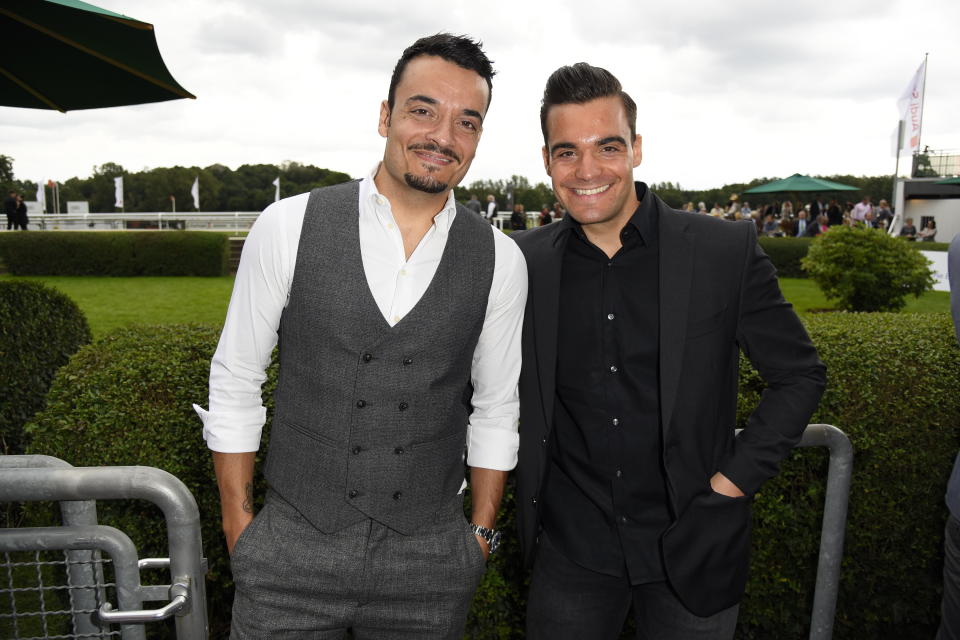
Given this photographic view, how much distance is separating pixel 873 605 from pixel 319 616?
2.90m

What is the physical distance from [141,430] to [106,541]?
3.49ft

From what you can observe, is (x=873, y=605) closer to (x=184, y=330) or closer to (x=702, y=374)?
(x=702, y=374)

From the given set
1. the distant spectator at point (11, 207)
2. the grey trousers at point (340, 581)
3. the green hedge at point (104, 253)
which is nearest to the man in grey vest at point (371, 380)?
the grey trousers at point (340, 581)

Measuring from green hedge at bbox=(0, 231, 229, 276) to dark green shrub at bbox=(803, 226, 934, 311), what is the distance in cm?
1473

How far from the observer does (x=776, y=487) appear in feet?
10.5

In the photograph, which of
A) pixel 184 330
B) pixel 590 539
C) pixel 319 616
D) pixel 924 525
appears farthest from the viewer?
pixel 184 330

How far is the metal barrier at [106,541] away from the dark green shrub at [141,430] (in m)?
0.86

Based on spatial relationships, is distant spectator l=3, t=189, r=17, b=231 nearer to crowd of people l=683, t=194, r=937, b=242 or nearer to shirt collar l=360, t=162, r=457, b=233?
crowd of people l=683, t=194, r=937, b=242

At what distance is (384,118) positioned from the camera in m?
2.31

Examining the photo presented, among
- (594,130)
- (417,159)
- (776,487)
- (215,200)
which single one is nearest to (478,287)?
(417,159)

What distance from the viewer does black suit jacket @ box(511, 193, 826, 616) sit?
2172mm

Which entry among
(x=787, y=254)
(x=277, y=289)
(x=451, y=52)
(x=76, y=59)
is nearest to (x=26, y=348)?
(x=76, y=59)

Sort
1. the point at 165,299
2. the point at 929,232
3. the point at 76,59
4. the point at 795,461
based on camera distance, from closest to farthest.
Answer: the point at 795,461, the point at 76,59, the point at 165,299, the point at 929,232

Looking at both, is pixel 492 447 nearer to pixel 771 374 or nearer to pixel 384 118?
pixel 771 374
